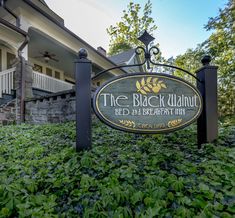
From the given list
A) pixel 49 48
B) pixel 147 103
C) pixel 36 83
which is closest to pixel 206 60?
pixel 147 103

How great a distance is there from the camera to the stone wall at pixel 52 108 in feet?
18.8

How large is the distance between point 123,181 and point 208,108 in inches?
63.1

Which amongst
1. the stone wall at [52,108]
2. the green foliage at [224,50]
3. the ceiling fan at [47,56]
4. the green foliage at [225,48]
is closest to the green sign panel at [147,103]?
the stone wall at [52,108]

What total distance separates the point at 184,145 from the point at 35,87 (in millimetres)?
6944

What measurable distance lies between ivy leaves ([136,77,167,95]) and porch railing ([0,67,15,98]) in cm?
580

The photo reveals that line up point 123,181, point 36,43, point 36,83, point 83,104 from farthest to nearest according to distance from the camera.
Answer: point 36,43, point 36,83, point 83,104, point 123,181

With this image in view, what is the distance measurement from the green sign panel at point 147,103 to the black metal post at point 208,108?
0.14 meters

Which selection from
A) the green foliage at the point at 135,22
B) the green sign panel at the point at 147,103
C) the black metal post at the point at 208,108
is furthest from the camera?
the green foliage at the point at 135,22

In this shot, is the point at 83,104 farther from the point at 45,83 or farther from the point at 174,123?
the point at 45,83

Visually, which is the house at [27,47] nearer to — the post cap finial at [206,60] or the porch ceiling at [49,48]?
the porch ceiling at [49,48]

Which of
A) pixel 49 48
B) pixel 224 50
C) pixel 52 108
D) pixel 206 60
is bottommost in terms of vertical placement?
pixel 52 108

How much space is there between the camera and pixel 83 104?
2.60 meters

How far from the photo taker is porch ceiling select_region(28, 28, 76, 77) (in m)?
8.65

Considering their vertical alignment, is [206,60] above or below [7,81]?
below
